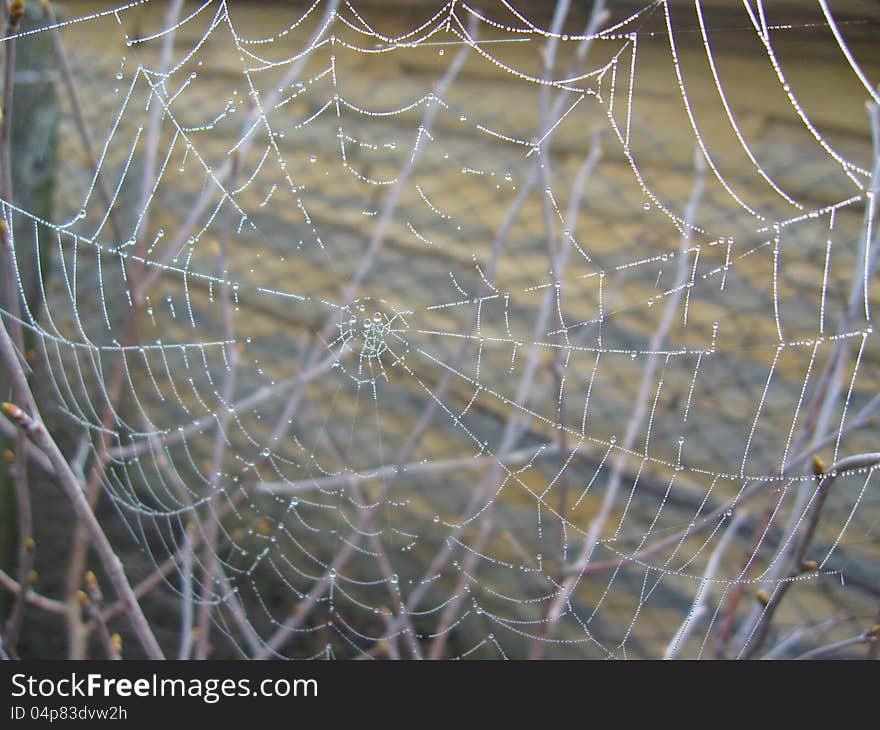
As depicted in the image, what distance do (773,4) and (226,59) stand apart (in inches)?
37.9

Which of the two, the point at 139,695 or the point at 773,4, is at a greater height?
the point at 773,4

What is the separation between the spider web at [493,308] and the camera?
1013 mm

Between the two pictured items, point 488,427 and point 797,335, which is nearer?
point 797,335

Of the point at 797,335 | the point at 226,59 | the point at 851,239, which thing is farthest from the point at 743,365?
the point at 226,59

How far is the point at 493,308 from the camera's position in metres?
1.42

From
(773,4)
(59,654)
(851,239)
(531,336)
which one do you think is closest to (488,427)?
(531,336)

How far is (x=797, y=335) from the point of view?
3.55 feet

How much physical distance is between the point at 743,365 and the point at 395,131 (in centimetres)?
69

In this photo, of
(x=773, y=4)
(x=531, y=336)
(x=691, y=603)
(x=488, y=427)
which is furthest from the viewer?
(x=488, y=427)

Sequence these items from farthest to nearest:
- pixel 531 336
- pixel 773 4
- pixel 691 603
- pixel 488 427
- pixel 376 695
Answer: pixel 488 427
pixel 531 336
pixel 691 603
pixel 773 4
pixel 376 695

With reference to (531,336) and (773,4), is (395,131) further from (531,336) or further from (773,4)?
(773,4)

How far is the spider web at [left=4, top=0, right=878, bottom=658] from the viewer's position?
1013 millimetres

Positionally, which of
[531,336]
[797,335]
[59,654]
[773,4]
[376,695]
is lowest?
[376,695]

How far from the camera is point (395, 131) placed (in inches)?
55.5
